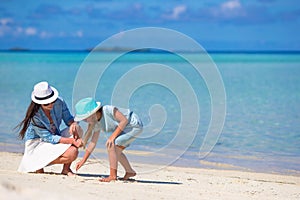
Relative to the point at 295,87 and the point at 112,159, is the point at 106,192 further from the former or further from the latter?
the point at 295,87

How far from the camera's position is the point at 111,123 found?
6.59m

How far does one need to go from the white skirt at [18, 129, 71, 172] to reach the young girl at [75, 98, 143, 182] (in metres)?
0.38

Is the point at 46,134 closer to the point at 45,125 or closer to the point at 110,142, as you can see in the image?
the point at 45,125

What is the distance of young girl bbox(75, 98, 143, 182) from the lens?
21.2ft

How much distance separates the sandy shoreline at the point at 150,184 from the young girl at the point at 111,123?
0.39 meters

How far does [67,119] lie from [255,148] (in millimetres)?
5064

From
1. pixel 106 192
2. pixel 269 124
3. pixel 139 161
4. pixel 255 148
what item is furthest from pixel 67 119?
pixel 269 124

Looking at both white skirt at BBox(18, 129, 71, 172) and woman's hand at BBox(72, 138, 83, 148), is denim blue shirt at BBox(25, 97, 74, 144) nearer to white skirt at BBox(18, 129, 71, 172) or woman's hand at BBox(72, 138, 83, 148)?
white skirt at BBox(18, 129, 71, 172)

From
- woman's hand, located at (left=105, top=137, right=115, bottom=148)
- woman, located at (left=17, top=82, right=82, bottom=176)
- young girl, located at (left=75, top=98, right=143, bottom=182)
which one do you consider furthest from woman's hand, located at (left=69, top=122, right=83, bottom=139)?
woman's hand, located at (left=105, top=137, right=115, bottom=148)

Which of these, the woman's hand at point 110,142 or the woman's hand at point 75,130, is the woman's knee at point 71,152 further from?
the woman's hand at point 110,142

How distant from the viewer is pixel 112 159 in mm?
6605

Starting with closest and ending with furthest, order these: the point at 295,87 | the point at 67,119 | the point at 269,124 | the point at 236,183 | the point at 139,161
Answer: the point at 67,119 → the point at 236,183 → the point at 139,161 → the point at 269,124 → the point at 295,87

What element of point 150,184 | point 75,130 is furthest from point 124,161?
point 75,130

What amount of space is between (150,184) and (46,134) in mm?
1370
